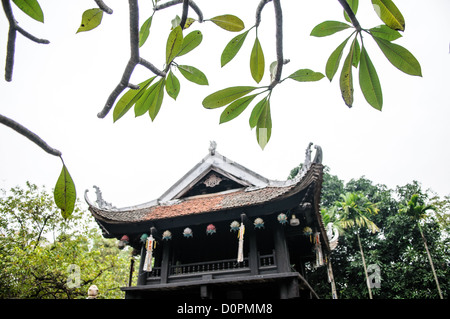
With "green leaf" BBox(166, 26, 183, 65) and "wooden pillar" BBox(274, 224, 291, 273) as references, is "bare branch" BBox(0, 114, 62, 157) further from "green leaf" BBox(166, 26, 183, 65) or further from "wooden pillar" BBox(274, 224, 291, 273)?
"wooden pillar" BBox(274, 224, 291, 273)

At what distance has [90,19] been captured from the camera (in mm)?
729

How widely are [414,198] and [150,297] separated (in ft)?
54.3

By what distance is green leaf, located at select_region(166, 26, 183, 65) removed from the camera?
0.68 meters

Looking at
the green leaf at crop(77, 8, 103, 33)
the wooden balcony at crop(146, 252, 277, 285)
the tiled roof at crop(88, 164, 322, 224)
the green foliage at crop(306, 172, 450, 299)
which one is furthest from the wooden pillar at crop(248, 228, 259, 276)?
the green foliage at crop(306, 172, 450, 299)

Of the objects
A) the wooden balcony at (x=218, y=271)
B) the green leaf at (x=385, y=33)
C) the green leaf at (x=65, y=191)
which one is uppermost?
the wooden balcony at (x=218, y=271)

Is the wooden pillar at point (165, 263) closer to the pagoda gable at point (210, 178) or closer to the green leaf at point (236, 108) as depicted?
the pagoda gable at point (210, 178)

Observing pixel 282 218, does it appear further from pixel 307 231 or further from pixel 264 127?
pixel 264 127

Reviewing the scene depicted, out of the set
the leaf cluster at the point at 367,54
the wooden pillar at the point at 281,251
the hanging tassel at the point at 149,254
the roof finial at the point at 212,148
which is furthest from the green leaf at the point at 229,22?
the roof finial at the point at 212,148

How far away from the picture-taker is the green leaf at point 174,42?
2.24ft

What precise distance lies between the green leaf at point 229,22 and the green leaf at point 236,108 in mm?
212

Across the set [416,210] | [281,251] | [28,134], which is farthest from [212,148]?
[416,210]

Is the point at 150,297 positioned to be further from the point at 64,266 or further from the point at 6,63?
the point at 6,63

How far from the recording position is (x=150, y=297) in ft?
21.9
